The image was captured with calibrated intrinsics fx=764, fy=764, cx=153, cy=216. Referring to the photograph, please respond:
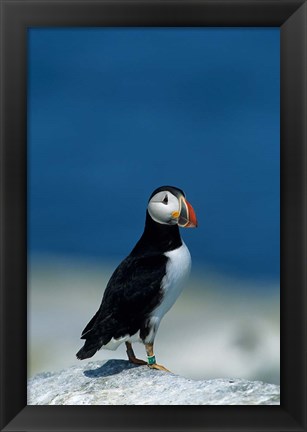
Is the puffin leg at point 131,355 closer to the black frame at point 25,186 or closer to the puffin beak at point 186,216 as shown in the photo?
the black frame at point 25,186

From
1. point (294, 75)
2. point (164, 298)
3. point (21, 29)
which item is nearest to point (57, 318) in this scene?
point (164, 298)

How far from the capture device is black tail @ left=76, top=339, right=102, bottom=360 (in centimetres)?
274

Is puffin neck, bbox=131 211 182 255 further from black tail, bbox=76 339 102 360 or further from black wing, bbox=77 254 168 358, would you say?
black tail, bbox=76 339 102 360

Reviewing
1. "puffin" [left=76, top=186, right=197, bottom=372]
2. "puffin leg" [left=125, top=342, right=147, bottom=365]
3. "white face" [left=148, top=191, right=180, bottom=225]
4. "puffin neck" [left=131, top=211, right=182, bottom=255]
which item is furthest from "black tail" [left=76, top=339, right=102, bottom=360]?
"white face" [left=148, top=191, right=180, bottom=225]

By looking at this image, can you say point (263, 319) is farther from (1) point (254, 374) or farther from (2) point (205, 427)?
(2) point (205, 427)

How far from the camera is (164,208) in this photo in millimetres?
2771

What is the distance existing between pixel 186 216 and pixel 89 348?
1.94ft

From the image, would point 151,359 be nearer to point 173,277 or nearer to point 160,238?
point 173,277

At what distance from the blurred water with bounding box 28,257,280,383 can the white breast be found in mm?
43

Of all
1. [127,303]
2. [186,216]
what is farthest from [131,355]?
[186,216]

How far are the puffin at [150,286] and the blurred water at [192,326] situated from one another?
5 centimetres

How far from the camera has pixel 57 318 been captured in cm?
281

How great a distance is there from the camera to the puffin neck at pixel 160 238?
2795 millimetres

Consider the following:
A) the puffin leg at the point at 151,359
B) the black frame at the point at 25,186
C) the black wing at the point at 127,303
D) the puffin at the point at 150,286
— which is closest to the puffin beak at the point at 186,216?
the puffin at the point at 150,286
